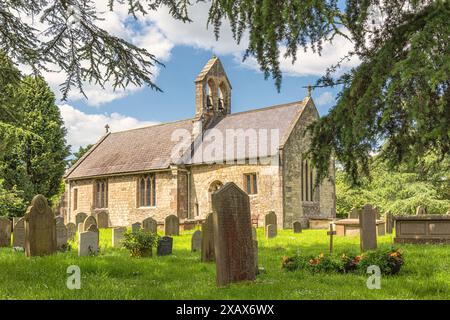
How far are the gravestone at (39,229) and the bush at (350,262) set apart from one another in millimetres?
4803

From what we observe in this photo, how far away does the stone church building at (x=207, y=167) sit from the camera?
82.3 feet

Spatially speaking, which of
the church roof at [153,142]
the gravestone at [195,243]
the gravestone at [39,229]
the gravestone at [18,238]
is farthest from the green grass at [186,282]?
the church roof at [153,142]

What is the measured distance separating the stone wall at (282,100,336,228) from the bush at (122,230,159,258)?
14.0m

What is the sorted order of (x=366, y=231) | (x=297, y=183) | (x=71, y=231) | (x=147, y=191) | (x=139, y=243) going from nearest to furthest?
(x=139, y=243) → (x=366, y=231) → (x=71, y=231) → (x=297, y=183) → (x=147, y=191)

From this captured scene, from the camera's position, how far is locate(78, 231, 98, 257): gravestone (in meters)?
10.6

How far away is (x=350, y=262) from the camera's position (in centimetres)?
822

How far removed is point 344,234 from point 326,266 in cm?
1104

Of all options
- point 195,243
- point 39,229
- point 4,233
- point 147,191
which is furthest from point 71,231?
point 147,191

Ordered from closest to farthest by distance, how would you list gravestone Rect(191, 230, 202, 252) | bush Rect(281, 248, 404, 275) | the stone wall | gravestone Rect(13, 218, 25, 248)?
bush Rect(281, 248, 404, 275) < gravestone Rect(191, 230, 202, 252) < gravestone Rect(13, 218, 25, 248) < the stone wall

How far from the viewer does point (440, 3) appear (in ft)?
16.8

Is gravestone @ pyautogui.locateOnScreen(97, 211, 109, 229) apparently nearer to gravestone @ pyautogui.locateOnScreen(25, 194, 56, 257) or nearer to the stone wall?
the stone wall

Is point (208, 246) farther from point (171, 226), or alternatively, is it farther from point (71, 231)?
point (71, 231)

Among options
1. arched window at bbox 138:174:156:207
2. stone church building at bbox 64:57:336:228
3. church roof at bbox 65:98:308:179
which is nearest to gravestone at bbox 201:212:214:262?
stone church building at bbox 64:57:336:228

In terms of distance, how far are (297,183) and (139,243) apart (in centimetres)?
1563
